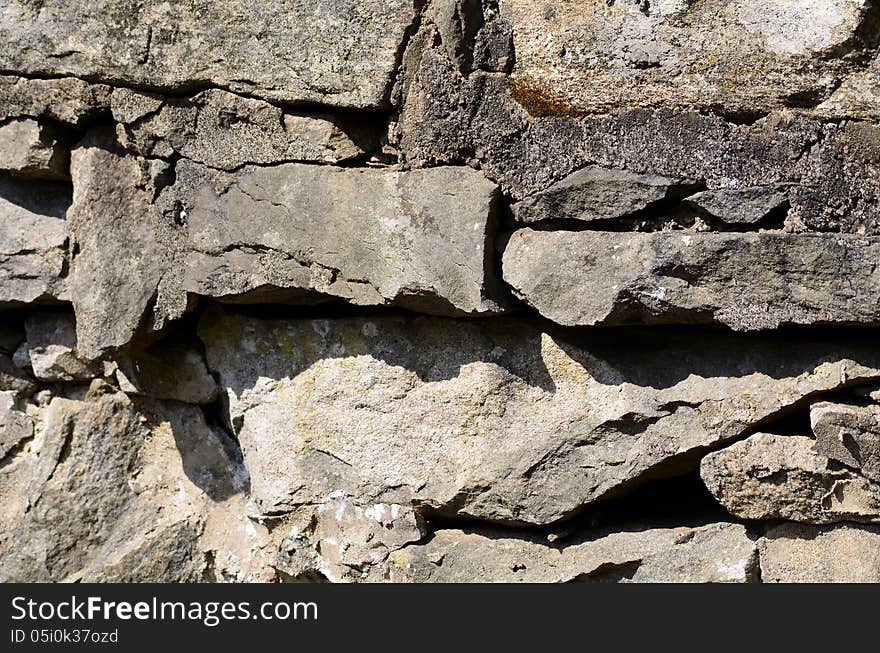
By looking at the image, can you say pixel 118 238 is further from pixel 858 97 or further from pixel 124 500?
pixel 858 97

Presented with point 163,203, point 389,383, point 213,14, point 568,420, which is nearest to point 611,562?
point 568,420

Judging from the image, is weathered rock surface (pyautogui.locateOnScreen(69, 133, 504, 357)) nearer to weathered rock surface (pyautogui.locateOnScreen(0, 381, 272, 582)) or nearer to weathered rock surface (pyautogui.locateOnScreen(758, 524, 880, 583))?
weathered rock surface (pyautogui.locateOnScreen(0, 381, 272, 582))

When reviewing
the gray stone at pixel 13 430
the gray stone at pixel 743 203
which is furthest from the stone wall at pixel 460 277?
the gray stone at pixel 13 430

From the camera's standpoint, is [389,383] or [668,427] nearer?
[668,427]

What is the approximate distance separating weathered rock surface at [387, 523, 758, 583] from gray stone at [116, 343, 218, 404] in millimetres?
801

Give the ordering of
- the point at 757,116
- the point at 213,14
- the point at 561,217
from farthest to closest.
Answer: the point at 213,14 → the point at 561,217 → the point at 757,116

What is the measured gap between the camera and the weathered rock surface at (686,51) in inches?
87.5

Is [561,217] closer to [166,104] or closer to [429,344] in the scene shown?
[429,344]

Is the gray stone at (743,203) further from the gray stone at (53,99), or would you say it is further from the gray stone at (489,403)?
the gray stone at (53,99)

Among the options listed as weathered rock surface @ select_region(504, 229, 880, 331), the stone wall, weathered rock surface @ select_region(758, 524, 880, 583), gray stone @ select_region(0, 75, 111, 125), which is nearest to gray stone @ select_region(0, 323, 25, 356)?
the stone wall

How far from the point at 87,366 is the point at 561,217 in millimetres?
1588

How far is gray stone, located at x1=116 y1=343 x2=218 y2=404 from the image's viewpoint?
2969 millimetres

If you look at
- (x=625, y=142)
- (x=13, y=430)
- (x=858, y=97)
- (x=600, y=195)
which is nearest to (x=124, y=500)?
(x=13, y=430)

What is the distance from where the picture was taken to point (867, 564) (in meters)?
2.33
